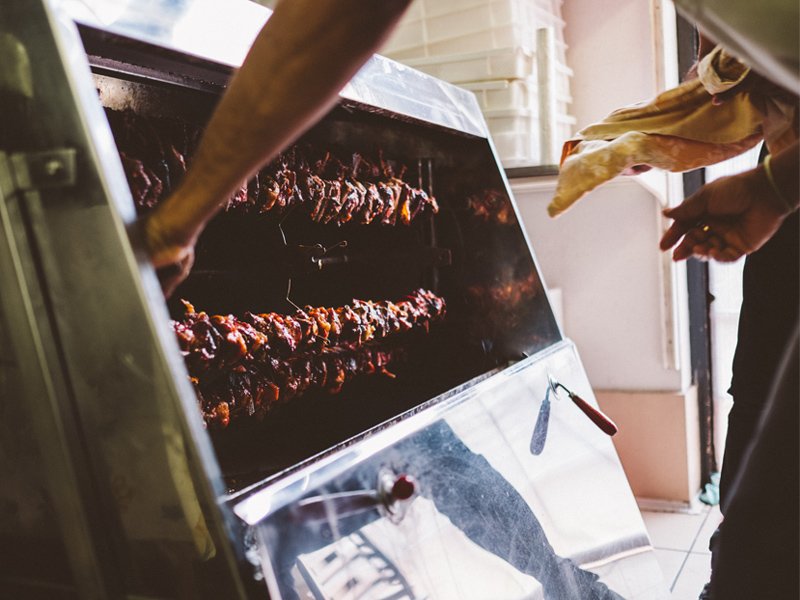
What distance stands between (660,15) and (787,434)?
8.43ft

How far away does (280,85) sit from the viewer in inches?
28.7

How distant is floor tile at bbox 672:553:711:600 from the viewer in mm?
2275

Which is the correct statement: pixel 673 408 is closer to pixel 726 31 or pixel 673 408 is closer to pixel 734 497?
pixel 734 497

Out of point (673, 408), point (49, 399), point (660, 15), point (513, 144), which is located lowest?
point (673, 408)

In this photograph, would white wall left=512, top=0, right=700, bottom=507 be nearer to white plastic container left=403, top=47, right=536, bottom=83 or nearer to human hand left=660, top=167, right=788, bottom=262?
white plastic container left=403, top=47, right=536, bottom=83

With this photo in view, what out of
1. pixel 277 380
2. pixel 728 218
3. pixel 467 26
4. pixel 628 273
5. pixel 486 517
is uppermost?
pixel 467 26

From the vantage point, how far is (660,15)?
9.52 ft

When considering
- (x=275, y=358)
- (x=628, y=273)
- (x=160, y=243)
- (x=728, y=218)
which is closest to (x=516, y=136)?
(x=628, y=273)

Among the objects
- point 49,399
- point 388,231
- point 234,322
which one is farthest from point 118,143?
point 388,231

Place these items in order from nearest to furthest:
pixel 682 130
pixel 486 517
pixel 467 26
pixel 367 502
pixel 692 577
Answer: pixel 367 502
pixel 486 517
pixel 682 130
pixel 692 577
pixel 467 26

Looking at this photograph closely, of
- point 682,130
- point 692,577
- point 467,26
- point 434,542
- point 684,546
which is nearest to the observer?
point 434,542

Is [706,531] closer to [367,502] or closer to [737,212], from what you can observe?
[737,212]

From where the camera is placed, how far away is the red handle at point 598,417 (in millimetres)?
1537

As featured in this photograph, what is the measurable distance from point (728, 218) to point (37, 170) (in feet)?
3.12
